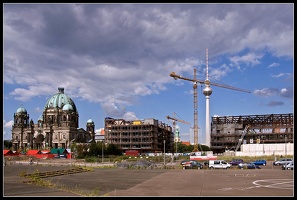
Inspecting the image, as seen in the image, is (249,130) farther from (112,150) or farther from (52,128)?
(52,128)

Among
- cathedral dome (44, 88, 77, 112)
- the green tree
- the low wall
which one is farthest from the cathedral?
the low wall

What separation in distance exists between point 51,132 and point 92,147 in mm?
59858

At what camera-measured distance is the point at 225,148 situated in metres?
159

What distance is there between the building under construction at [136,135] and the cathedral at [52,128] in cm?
1982

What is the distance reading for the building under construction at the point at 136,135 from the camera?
165125 millimetres

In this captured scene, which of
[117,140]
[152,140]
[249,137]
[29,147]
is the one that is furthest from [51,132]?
[249,137]

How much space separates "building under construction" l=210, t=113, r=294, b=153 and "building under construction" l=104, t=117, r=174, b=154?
27.7m

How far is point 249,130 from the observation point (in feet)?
515

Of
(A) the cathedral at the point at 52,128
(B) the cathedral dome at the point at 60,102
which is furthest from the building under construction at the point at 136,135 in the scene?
(B) the cathedral dome at the point at 60,102

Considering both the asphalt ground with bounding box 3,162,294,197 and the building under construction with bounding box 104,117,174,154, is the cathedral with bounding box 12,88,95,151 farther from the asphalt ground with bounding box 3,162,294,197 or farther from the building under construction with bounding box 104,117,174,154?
the asphalt ground with bounding box 3,162,294,197

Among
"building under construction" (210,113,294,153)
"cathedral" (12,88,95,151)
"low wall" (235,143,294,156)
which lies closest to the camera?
"low wall" (235,143,294,156)

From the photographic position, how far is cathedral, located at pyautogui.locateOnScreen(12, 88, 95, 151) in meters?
181

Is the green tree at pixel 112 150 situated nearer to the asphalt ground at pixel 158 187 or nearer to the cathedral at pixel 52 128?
the cathedral at pixel 52 128

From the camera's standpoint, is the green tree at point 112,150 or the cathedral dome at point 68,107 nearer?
the green tree at point 112,150
